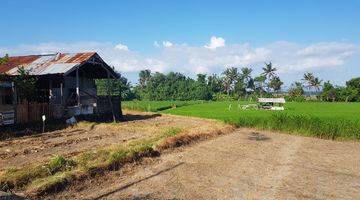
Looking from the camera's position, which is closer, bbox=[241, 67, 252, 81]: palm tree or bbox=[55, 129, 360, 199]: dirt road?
bbox=[55, 129, 360, 199]: dirt road

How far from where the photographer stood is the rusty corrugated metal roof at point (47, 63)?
23.4 metres

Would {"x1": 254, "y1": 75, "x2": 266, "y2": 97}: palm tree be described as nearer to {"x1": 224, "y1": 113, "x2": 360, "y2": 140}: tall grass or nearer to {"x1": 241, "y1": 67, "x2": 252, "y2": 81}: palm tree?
{"x1": 241, "y1": 67, "x2": 252, "y2": 81}: palm tree

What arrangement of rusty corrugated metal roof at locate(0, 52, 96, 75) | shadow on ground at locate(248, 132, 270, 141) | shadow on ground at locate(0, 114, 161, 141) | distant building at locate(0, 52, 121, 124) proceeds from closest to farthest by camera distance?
shadow on ground at locate(0, 114, 161, 141) < shadow on ground at locate(248, 132, 270, 141) < distant building at locate(0, 52, 121, 124) < rusty corrugated metal roof at locate(0, 52, 96, 75)

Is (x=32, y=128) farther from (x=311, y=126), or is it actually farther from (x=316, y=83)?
(x=316, y=83)

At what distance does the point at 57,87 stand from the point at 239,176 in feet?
53.0

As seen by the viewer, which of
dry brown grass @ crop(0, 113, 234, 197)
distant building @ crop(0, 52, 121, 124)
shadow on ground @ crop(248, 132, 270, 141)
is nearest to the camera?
dry brown grass @ crop(0, 113, 234, 197)

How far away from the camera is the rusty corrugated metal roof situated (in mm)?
23422

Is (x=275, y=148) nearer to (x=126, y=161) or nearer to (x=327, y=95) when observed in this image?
(x=126, y=161)

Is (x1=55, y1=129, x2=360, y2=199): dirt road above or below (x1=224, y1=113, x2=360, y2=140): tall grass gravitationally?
below

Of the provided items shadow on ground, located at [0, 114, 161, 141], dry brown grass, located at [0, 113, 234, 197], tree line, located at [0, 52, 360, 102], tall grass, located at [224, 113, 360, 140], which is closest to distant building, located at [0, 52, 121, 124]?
shadow on ground, located at [0, 114, 161, 141]

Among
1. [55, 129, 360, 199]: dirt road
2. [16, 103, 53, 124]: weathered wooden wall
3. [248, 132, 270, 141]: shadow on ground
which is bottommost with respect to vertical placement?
[55, 129, 360, 199]: dirt road

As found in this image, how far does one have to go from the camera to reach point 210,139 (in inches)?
766

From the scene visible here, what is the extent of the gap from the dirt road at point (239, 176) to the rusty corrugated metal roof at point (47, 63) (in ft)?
33.6

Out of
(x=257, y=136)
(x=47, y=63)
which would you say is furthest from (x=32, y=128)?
(x=257, y=136)
